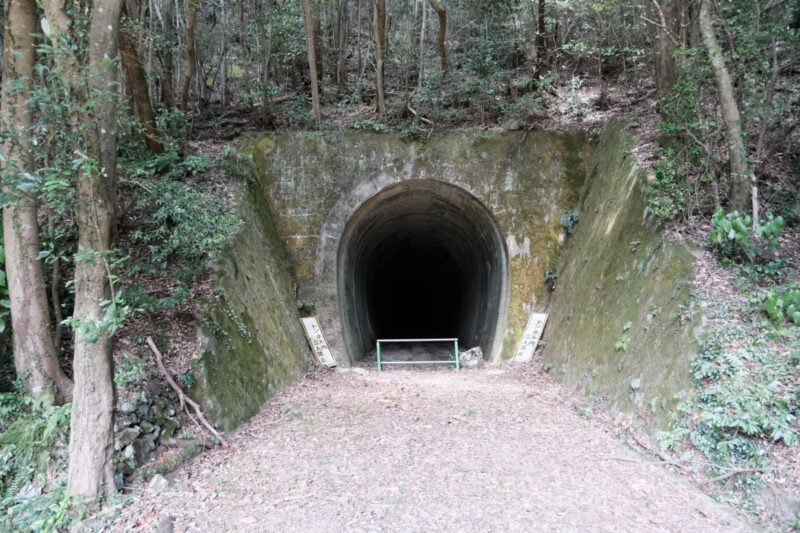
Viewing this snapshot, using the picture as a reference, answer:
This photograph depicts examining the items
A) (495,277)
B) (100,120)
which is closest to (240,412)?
(100,120)

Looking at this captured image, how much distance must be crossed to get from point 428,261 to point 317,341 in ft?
38.8

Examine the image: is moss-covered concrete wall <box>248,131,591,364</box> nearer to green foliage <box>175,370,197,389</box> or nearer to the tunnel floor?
the tunnel floor

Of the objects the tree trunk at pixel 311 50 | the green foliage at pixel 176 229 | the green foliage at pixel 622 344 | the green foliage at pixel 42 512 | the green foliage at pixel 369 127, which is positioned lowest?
the green foliage at pixel 42 512

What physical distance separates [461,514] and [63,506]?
9.98ft

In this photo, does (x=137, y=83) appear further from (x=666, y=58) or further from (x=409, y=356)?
(x=409, y=356)

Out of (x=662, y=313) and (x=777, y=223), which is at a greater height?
(x=777, y=223)

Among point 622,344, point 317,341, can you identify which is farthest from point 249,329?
point 622,344

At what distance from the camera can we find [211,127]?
1077 cm

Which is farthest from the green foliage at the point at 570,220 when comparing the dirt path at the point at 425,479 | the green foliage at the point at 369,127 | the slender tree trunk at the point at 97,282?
the slender tree trunk at the point at 97,282

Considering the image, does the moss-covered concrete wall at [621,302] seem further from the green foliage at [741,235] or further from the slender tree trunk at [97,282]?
the slender tree trunk at [97,282]

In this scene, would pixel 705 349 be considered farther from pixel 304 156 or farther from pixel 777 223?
pixel 304 156

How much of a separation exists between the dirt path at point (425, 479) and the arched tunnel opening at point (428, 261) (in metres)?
4.21

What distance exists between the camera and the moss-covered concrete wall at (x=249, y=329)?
5465 mm

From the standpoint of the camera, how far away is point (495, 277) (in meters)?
11.3
